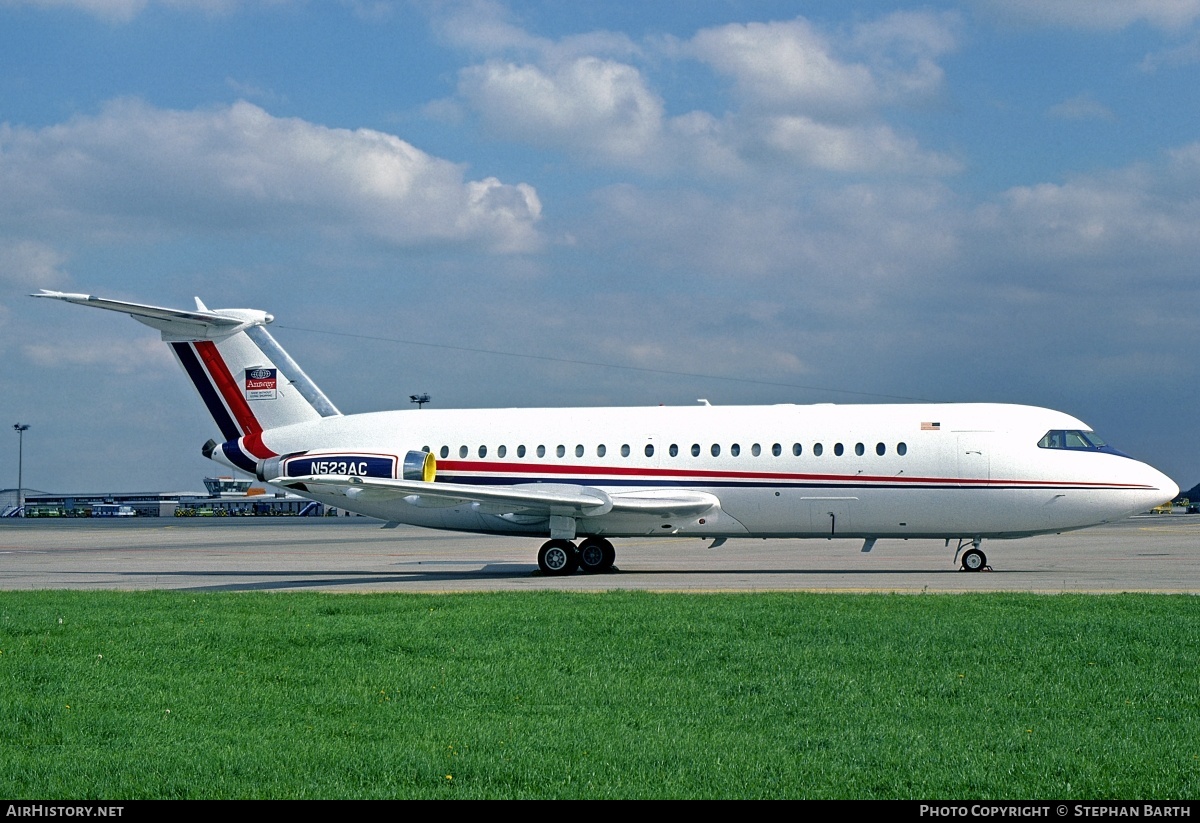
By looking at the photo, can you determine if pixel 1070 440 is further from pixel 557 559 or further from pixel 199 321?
→ pixel 199 321

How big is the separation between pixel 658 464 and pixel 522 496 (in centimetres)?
318

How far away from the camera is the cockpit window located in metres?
25.4

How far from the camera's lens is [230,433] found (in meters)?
29.7

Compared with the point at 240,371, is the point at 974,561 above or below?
below

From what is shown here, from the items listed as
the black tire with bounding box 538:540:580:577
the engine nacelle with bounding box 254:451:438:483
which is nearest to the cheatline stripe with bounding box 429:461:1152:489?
the engine nacelle with bounding box 254:451:438:483

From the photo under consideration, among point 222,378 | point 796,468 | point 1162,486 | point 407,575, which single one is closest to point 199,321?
point 222,378

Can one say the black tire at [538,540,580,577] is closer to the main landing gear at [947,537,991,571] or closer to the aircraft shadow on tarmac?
the aircraft shadow on tarmac

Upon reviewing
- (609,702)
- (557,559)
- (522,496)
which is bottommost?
(609,702)

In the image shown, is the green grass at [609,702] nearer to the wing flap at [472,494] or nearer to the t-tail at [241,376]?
the wing flap at [472,494]

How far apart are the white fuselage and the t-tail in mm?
1991

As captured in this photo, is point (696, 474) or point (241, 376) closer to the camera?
point (696, 474)

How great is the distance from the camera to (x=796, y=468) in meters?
26.0

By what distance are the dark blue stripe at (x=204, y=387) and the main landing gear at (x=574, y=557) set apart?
7601 mm

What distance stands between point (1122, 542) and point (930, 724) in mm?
37486
